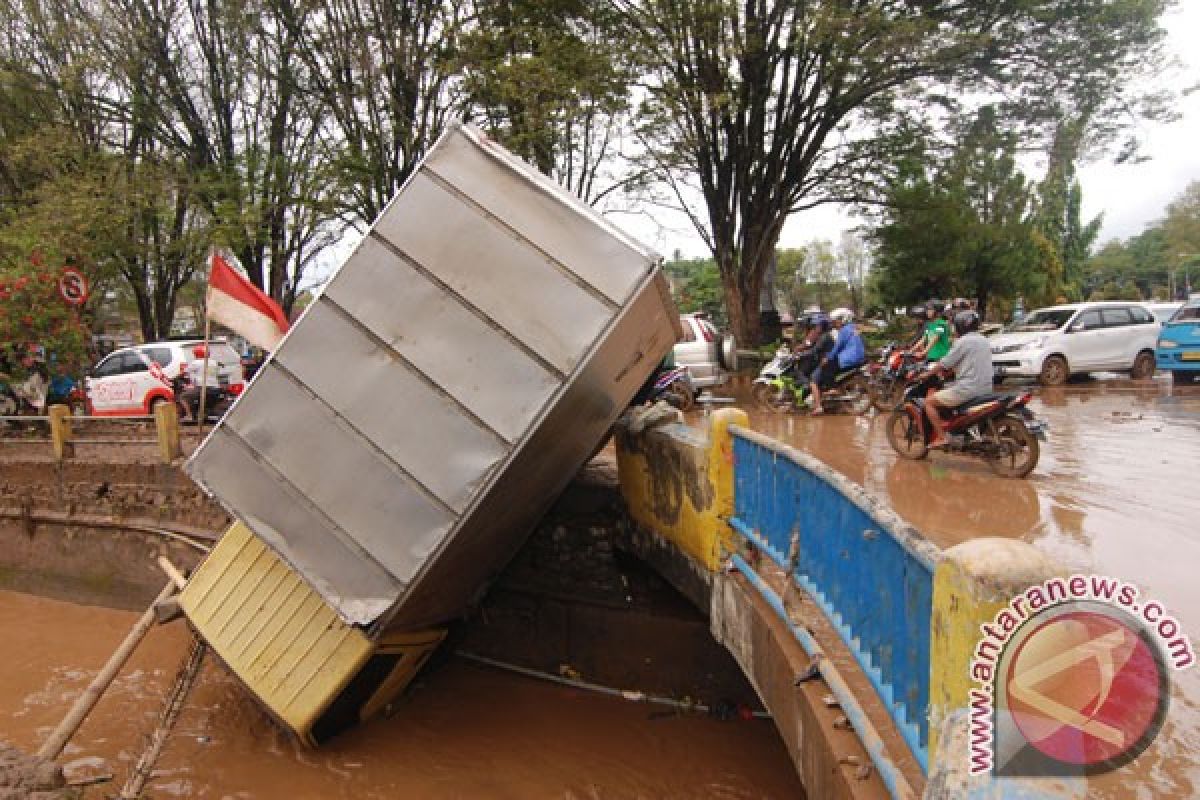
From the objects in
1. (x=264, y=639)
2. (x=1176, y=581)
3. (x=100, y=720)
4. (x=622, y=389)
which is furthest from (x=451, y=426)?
(x=100, y=720)

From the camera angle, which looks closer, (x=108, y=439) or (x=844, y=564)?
(x=844, y=564)

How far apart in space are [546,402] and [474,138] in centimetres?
177

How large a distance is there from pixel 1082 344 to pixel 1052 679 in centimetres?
1609

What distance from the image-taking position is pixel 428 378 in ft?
14.8

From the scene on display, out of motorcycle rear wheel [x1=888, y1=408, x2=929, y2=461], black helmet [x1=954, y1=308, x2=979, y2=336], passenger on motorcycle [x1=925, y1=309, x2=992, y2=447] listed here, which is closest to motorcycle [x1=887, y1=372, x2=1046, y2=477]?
passenger on motorcycle [x1=925, y1=309, x2=992, y2=447]

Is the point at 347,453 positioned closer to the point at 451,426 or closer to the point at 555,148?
the point at 451,426

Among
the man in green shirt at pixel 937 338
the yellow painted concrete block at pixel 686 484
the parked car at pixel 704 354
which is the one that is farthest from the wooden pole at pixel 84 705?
the parked car at pixel 704 354

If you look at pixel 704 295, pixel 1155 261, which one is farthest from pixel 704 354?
pixel 1155 261

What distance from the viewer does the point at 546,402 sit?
4348mm

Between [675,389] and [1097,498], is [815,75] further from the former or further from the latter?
[1097,498]

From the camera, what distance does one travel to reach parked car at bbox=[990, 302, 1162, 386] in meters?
15.2

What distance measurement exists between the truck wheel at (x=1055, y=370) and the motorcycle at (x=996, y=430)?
890cm

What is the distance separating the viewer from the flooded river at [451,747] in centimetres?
567

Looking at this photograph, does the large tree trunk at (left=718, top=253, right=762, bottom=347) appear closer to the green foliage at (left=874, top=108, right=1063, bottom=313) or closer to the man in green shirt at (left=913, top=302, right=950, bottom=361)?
the green foliage at (left=874, top=108, right=1063, bottom=313)
